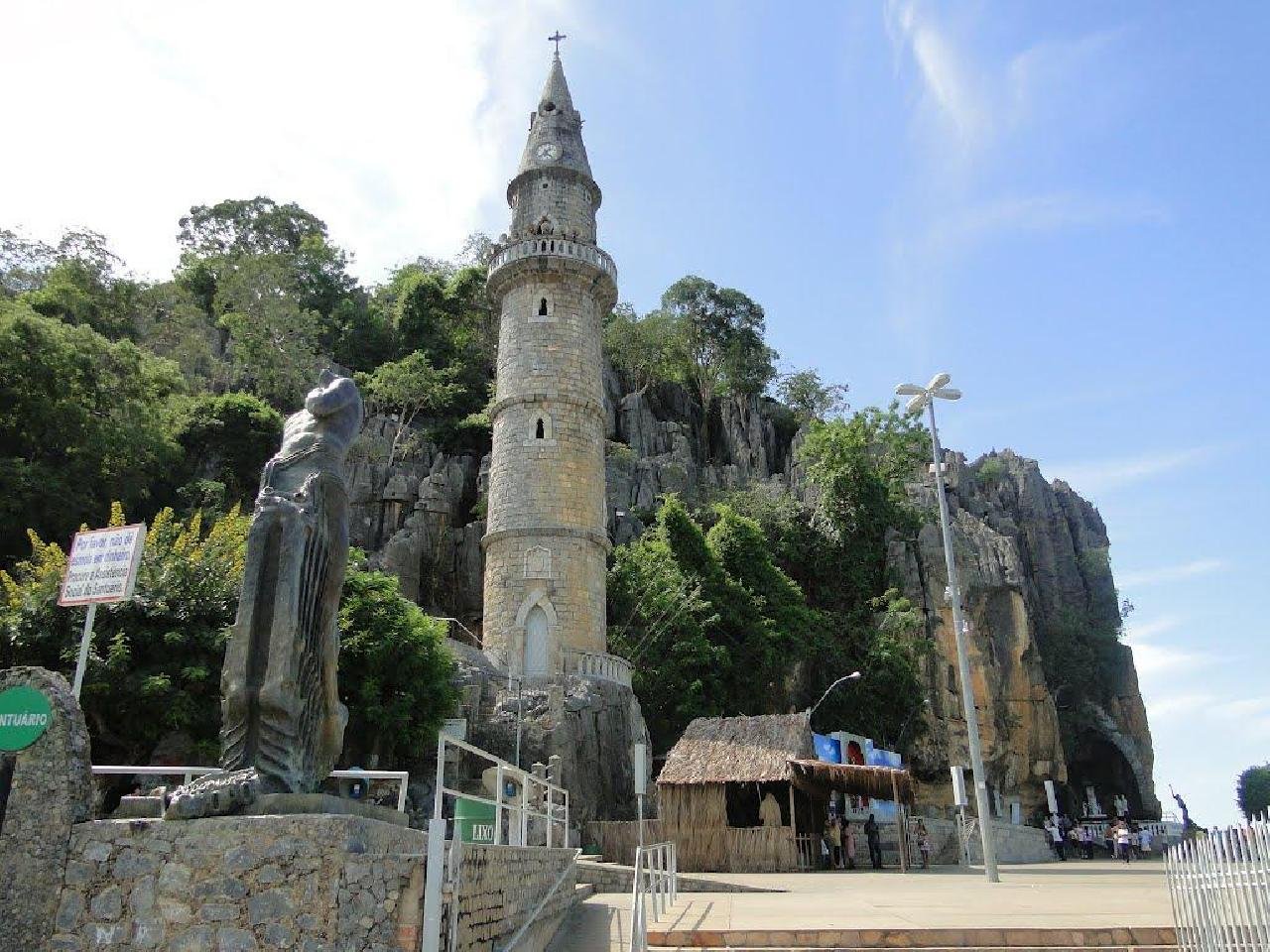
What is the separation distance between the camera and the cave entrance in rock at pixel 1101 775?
4931 cm

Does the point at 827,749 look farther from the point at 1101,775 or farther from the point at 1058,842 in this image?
the point at 1101,775

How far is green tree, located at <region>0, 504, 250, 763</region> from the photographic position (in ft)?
55.8

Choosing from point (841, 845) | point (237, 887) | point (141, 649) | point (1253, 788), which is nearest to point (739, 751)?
point (841, 845)

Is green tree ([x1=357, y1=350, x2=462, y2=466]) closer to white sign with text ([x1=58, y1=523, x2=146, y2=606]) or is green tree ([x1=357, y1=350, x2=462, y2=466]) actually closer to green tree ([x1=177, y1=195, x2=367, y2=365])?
green tree ([x1=177, y1=195, x2=367, y2=365])

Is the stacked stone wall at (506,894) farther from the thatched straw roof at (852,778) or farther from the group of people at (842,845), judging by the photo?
the group of people at (842,845)

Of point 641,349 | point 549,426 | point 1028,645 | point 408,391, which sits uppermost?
point 641,349

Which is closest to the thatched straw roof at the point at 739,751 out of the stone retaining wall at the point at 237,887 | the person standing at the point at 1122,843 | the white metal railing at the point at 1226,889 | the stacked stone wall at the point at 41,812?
the white metal railing at the point at 1226,889

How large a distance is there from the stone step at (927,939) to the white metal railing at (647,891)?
1.81 ft

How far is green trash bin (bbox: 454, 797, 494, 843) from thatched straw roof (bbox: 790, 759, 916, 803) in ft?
26.2

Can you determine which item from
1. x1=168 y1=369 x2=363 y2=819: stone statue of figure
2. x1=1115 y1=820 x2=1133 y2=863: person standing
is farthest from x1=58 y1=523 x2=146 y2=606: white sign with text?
x1=1115 y1=820 x2=1133 y2=863: person standing

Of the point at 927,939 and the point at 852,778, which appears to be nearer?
the point at 927,939

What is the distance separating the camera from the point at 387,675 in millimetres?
20219

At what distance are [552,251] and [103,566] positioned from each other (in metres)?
17.9

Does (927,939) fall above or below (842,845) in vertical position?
below
